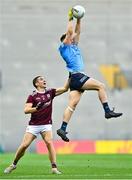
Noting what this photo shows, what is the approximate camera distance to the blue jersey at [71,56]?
18.8m

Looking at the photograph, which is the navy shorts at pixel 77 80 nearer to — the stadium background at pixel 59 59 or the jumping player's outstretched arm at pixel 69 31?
the jumping player's outstretched arm at pixel 69 31

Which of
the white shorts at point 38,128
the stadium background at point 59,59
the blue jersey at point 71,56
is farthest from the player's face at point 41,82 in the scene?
the stadium background at point 59,59

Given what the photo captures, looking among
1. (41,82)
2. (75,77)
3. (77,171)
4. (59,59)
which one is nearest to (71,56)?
(75,77)

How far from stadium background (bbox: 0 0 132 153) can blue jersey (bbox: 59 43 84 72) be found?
2592 cm

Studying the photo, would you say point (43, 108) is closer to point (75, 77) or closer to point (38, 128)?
point (38, 128)

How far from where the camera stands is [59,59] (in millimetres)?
45531

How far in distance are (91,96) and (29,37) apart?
14.2 ft

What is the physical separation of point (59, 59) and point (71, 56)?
26736 mm

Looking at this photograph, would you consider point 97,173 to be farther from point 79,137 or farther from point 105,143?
point 79,137

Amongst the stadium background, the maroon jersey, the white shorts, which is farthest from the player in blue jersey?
the stadium background

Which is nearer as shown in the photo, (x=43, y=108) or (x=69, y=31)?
(x=43, y=108)

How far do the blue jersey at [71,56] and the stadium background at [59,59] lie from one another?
25917mm

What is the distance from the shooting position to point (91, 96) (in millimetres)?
45406

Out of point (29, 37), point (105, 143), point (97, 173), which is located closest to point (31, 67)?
point (29, 37)
